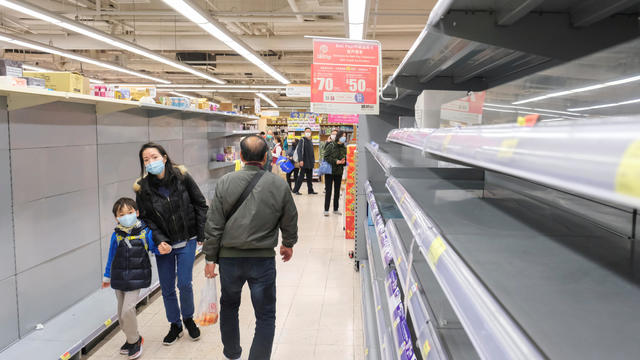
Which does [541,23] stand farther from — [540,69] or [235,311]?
[235,311]

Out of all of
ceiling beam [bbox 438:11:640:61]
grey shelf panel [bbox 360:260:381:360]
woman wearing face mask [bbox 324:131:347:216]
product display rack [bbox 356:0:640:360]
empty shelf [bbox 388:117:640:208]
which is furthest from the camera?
woman wearing face mask [bbox 324:131:347:216]

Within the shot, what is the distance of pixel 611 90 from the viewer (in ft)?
4.16

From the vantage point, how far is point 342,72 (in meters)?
4.25

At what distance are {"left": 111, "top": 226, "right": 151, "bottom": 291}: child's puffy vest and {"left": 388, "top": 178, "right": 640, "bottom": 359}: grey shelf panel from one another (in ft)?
7.95

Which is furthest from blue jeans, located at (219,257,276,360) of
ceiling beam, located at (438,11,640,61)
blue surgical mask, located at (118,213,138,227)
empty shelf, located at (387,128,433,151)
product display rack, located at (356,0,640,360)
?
ceiling beam, located at (438,11,640,61)

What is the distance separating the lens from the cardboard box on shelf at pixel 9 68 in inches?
113

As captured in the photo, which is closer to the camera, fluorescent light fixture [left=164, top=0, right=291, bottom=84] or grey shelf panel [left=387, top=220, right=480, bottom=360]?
grey shelf panel [left=387, top=220, right=480, bottom=360]

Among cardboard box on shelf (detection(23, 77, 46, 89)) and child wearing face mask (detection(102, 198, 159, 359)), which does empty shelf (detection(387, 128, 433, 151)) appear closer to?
child wearing face mask (detection(102, 198, 159, 359))

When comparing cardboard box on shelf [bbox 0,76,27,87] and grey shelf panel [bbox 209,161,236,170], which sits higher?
cardboard box on shelf [bbox 0,76,27,87]

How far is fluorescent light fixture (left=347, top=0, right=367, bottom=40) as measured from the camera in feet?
15.8

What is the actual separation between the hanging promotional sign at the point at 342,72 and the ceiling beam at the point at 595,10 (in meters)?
2.89

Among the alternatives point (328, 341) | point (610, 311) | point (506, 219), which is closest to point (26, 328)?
point (328, 341)

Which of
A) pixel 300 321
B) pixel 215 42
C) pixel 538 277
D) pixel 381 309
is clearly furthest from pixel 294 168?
pixel 538 277

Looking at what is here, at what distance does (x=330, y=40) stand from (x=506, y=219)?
337cm
